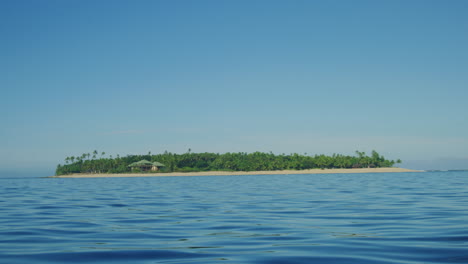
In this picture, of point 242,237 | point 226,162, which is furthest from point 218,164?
point 242,237

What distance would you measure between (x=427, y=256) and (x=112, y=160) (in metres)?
159

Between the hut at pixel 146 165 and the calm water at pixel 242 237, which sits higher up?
the hut at pixel 146 165

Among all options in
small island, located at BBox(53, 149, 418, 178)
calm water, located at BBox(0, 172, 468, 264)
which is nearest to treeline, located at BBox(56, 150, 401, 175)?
small island, located at BBox(53, 149, 418, 178)

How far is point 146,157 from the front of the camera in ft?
541

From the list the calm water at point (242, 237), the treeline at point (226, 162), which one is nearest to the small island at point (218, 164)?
the treeline at point (226, 162)

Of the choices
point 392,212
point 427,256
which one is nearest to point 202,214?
point 392,212

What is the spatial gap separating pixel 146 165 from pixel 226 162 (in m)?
29.0

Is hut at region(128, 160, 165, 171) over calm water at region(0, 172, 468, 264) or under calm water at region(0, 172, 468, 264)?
over

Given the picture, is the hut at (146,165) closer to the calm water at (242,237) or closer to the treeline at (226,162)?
the treeline at (226,162)

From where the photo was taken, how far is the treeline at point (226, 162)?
15188 cm

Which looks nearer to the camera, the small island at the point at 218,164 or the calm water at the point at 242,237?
the calm water at the point at 242,237

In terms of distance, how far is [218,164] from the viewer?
502 feet

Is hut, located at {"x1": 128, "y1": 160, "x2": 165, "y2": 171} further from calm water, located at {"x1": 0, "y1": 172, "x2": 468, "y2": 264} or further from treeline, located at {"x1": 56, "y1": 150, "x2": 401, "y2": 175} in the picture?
calm water, located at {"x1": 0, "y1": 172, "x2": 468, "y2": 264}

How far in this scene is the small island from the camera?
148 m
